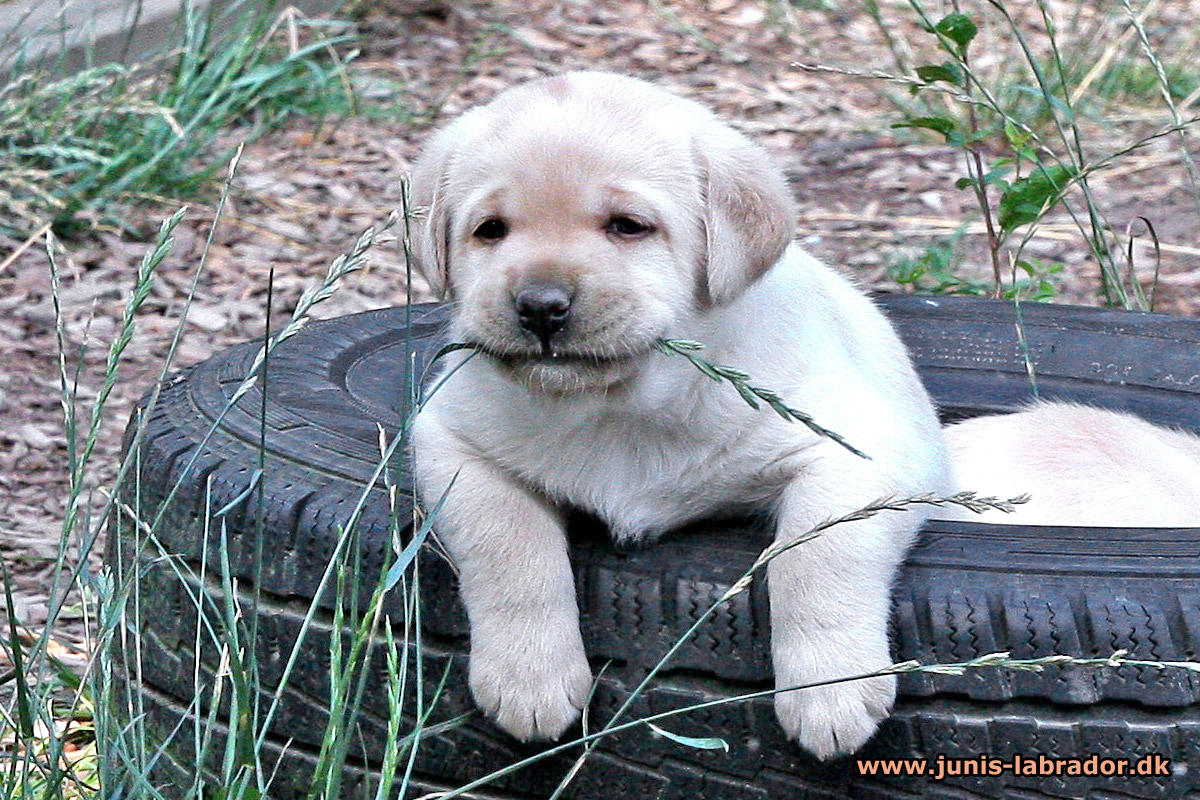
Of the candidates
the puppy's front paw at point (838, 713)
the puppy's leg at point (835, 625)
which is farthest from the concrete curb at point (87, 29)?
the puppy's front paw at point (838, 713)

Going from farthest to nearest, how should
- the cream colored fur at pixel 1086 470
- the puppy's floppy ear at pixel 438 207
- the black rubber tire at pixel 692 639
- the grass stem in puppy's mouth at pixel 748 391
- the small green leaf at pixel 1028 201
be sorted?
the small green leaf at pixel 1028 201 < the cream colored fur at pixel 1086 470 < the puppy's floppy ear at pixel 438 207 < the black rubber tire at pixel 692 639 < the grass stem in puppy's mouth at pixel 748 391

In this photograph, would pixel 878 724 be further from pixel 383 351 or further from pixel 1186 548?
pixel 383 351

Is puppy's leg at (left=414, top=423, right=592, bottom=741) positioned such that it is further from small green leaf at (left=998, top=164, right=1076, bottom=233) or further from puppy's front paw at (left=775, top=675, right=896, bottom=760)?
small green leaf at (left=998, top=164, right=1076, bottom=233)

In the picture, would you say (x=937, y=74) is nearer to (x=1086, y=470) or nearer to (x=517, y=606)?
(x=1086, y=470)

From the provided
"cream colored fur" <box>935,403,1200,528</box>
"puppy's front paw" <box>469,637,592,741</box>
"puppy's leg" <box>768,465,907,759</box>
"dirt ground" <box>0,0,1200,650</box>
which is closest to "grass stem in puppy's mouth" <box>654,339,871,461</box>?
"puppy's leg" <box>768,465,907,759</box>

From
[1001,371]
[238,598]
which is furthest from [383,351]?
[1001,371]

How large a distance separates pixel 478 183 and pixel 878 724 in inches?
40.9

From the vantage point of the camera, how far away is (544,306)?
243cm

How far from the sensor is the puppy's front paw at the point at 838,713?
233 cm

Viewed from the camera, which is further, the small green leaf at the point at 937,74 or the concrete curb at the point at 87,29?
the concrete curb at the point at 87,29

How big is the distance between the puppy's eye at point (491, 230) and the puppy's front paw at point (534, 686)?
0.63 m

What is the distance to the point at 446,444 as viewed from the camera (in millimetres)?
2867

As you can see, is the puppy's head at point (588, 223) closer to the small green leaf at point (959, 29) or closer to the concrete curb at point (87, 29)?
the small green leaf at point (959, 29)

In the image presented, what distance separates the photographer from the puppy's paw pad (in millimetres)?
2434
